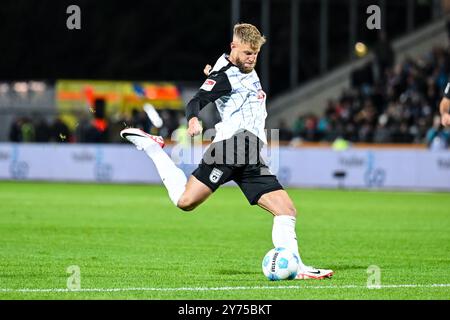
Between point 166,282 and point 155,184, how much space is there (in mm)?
21835

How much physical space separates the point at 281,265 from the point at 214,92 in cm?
178

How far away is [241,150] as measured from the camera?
35.8 feet

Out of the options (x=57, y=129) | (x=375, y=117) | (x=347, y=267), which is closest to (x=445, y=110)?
(x=347, y=267)

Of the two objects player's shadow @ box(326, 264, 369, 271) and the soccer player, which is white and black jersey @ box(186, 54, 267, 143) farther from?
player's shadow @ box(326, 264, 369, 271)

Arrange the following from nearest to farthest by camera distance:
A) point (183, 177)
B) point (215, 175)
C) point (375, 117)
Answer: point (215, 175), point (183, 177), point (375, 117)

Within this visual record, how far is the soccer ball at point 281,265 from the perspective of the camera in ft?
35.1

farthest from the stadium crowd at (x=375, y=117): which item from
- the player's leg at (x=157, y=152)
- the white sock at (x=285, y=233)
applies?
the white sock at (x=285, y=233)

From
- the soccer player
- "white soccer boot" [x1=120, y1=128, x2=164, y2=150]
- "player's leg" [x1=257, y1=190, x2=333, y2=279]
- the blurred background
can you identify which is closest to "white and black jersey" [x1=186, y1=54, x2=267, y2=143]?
the soccer player

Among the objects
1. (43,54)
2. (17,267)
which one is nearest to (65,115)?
(43,54)

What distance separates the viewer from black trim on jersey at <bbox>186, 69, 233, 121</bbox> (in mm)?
10586

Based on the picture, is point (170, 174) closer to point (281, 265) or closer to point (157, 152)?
point (157, 152)

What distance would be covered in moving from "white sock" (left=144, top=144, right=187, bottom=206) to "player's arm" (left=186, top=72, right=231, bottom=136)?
98 centimetres
